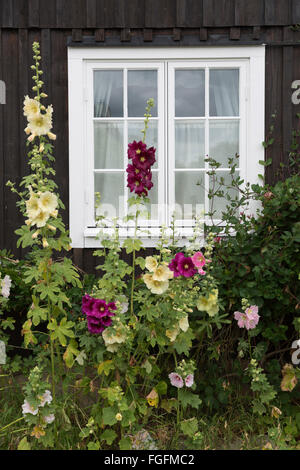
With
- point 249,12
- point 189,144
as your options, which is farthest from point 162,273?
point 249,12

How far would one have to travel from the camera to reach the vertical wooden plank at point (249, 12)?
150 inches

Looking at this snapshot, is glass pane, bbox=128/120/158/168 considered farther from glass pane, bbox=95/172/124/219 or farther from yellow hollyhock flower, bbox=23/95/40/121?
yellow hollyhock flower, bbox=23/95/40/121

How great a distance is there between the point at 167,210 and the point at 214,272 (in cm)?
116

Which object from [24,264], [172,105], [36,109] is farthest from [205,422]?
[172,105]

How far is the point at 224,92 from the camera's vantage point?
3.95 meters

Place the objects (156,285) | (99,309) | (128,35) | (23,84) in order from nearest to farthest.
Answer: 1. (99,309)
2. (156,285)
3. (128,35)
4. (23,84)

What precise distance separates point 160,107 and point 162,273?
2.13 metres

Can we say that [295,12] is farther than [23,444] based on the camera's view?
Yes

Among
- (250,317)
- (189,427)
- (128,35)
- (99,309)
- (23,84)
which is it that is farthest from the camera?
(23,84)

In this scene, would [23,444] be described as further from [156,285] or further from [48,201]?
[48,201]

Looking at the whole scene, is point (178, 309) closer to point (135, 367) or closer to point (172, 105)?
point (135, 367)

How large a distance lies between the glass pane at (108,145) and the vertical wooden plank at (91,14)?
81cm

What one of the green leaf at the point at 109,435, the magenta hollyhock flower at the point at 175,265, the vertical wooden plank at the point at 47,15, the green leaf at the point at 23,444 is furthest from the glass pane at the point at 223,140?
the green leaf at the point at 23,444

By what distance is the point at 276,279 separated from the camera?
2791 millimetres
